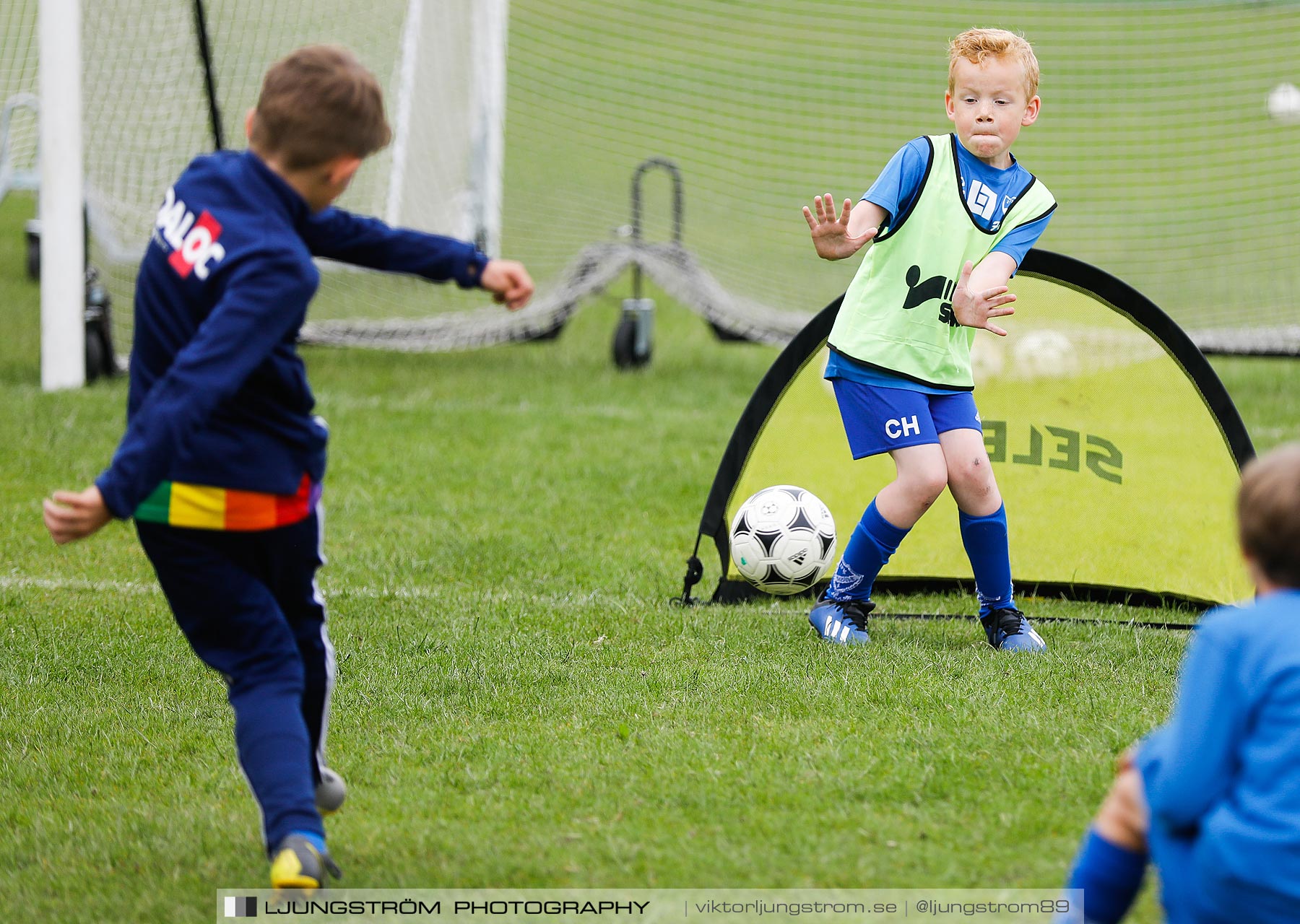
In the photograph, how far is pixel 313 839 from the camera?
256 cm

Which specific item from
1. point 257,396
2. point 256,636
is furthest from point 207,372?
point 256,636

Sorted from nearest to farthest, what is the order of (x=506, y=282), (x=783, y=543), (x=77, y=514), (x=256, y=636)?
1. (x=77, y=514)
2. (x=256, y=636)
3. (x=506, y=282)
4. (x=783, y=543)

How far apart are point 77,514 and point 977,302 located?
2532 mm

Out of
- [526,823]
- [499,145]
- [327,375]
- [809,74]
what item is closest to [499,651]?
[526,823]

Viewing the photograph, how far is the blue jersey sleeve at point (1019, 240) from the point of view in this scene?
4.20 metres

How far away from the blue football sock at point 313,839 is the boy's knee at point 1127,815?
1.37 metres

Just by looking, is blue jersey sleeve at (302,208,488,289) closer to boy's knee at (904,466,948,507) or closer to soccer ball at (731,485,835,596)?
boy's knee at (904,466,948,507)

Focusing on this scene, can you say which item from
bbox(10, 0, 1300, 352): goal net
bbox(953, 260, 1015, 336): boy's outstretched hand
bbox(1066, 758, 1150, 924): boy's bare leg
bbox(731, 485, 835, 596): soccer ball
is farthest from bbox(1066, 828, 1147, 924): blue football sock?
bbox(10, 0, 1300, 352): goal net

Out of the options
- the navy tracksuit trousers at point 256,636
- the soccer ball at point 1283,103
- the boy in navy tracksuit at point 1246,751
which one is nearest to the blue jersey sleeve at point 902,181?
the navy tracksuit trousers at point 256,636

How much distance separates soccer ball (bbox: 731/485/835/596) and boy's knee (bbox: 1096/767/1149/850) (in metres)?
2.72

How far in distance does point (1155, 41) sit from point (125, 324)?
28.8ft

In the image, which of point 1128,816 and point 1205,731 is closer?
point 1205,731

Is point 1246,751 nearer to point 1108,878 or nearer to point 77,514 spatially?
point 1108,878

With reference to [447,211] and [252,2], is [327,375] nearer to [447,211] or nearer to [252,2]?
[447,211]
